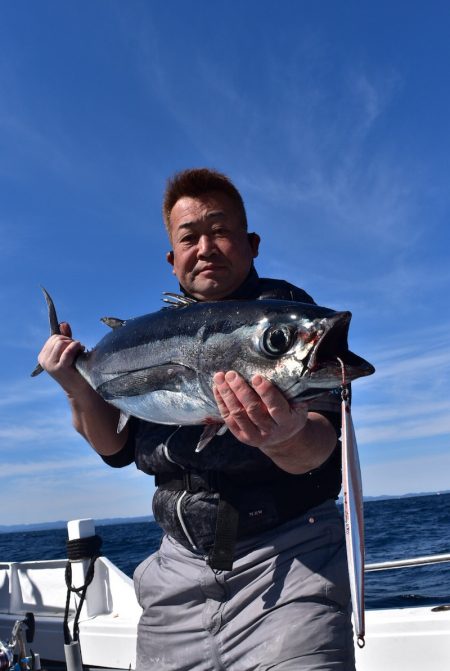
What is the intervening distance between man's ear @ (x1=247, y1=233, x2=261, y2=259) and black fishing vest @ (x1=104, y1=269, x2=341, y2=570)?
131cm

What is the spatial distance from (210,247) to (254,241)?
0.45 meters

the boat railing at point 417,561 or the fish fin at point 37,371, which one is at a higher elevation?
the fish fin at point 37,371

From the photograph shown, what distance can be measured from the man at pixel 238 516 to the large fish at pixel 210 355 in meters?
0.16

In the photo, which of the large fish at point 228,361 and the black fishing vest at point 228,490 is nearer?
the large fish at point 228,361

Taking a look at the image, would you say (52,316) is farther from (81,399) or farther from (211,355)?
(211,355)

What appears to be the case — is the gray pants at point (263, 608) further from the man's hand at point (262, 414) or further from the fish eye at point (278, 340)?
the fish eye at point (278, 340)

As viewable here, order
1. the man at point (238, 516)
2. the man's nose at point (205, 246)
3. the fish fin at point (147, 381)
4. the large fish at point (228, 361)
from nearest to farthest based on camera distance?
the large fish at point (228, 361), the man at point (238, 516), the fish fin at point (147, 381), the man's nose at point (205, 246)

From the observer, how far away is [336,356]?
7.44ft

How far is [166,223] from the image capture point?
3.81m

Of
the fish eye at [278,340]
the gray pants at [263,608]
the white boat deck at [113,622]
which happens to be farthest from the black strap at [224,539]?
the white boat deck at [113,622]

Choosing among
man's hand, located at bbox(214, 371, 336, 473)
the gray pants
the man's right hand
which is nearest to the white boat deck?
the gray pants

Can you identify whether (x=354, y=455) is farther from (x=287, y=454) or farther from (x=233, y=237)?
(x=233, y=237)

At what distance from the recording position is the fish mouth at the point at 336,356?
84.4 inches

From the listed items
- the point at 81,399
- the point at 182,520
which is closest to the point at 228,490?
the point at 182,520
